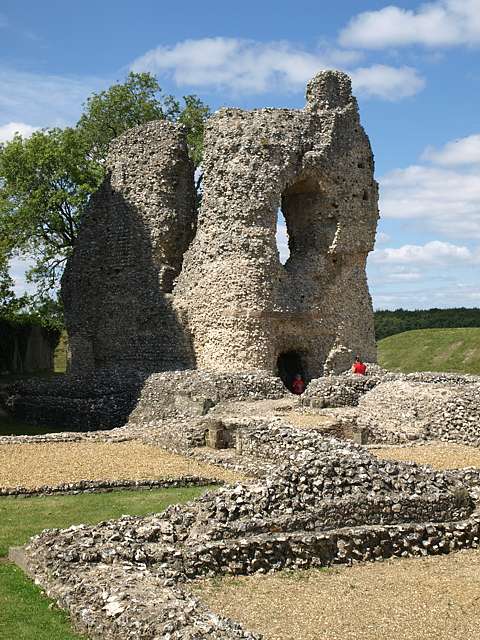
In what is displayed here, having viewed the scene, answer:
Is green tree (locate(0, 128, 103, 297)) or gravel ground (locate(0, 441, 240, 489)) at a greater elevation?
green tree (locate(0, 128, 103, 297))

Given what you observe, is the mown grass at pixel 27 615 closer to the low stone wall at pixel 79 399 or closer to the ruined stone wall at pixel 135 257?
the low stone wall at pixel 79 399

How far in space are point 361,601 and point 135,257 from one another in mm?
28014

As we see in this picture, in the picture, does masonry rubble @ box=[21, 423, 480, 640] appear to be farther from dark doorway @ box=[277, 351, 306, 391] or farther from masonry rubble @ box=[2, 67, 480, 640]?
dark doorway @ box=[277, 351, 306, 391]

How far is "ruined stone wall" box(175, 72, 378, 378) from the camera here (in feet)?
109

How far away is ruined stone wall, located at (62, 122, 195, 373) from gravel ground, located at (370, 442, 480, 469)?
49.2 feet

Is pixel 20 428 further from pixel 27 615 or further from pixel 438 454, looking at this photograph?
pixel 27 615

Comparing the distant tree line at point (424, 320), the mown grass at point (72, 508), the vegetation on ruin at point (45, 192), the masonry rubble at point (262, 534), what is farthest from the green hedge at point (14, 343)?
the distant tree line at point (424, 320)

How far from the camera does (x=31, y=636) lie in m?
8.74

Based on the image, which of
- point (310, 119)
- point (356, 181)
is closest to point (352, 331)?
point (356, 181)

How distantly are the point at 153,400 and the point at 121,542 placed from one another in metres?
16.9

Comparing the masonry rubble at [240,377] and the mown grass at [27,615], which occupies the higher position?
the masonry rubble at [240,377]

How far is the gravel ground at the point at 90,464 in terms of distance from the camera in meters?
17.5

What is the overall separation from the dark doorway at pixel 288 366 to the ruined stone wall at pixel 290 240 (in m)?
1.26

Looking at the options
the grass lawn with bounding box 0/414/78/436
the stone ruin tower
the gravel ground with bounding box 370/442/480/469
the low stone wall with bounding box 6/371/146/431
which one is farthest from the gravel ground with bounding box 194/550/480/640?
the stone ruin tower
